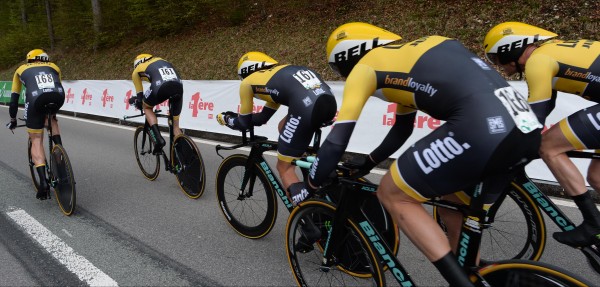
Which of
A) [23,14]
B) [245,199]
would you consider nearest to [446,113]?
[245,199]

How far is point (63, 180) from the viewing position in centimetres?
458

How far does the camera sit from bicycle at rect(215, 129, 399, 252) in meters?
3.37

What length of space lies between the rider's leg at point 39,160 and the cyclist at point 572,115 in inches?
208

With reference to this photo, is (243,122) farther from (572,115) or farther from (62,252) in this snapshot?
(572,115)

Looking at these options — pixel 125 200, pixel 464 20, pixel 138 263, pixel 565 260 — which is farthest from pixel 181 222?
pixel 464 20

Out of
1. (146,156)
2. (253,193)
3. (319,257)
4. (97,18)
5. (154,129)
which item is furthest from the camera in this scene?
(97,18)

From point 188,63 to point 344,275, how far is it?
16280 millimetres

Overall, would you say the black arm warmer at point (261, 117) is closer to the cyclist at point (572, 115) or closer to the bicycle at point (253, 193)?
the bicycle at point (253, 193)

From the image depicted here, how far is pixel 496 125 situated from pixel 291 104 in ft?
6.07

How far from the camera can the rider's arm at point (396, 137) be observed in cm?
265

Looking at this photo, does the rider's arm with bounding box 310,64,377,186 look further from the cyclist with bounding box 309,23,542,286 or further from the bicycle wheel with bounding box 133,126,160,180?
the bicycle wheel with bounding box 133,126,160,180

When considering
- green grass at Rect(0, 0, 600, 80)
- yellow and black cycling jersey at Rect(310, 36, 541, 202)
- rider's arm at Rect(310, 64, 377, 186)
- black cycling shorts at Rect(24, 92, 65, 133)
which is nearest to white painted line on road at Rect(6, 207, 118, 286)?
black cycling shorts at Rect(24, 92, 65, 133)

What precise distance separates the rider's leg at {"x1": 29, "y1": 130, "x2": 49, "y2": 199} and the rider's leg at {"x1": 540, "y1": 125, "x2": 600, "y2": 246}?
17.5ft

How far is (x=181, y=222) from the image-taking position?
4.23 meters
